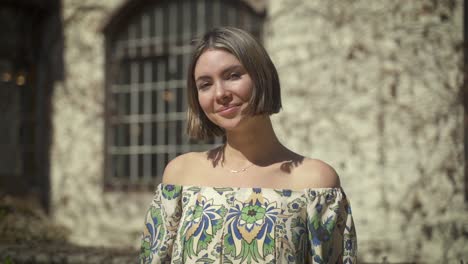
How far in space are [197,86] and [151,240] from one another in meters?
0.44

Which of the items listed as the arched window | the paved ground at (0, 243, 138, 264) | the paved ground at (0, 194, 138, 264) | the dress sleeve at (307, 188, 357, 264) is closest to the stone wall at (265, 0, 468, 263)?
the arched window

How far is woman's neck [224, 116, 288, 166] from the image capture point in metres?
1.56

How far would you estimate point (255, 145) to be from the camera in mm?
1571

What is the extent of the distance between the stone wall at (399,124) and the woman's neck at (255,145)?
339 centimetres

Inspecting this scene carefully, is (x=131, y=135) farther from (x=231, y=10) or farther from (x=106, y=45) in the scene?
(x=231, y=10)

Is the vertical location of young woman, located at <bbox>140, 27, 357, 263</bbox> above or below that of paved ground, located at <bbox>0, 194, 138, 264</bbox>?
above

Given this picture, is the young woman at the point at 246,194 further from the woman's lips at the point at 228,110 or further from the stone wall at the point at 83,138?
the stone wall at the point at 83,138

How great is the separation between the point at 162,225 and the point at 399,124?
3.54m

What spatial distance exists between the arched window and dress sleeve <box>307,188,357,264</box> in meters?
4.27

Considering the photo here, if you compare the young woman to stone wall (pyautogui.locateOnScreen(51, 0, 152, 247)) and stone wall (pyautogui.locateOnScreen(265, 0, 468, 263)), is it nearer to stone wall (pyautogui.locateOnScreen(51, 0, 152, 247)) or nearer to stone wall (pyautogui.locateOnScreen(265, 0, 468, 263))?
stone wall (pyautogui.locateOnScreen(265, 0, 468, 263))

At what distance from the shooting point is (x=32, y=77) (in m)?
6.89

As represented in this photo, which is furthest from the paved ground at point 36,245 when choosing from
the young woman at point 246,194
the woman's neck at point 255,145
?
the woman's neck at point 255,145

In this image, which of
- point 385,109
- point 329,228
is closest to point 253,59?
point 329,228

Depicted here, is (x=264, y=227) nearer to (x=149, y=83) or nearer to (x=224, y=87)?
(x=224, y=87)
